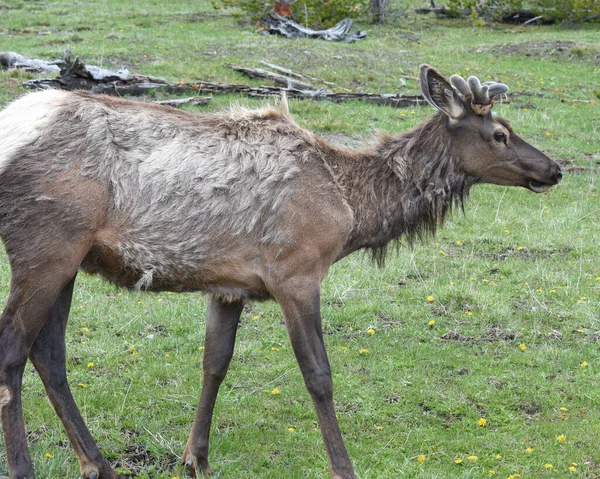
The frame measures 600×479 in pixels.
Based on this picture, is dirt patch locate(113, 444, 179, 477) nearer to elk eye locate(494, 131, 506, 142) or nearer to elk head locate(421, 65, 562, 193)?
elk head locate(421, 65, 562, 193)

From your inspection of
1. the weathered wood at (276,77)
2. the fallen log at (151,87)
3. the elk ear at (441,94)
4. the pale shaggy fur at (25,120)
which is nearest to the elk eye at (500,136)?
the elk ear at (441,94)

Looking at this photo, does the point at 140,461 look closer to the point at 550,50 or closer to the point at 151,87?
the point at 151,87

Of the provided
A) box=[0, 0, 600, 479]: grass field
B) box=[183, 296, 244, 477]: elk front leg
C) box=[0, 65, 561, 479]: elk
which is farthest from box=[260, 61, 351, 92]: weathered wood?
box=[183, 296, 244, 477]: elk front leg

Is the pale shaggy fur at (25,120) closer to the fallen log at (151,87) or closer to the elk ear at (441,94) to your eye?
the elk ear at (441,94)

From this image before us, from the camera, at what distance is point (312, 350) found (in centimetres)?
524

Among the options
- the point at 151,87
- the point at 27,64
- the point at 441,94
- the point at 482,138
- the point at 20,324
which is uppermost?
the point at 441,94

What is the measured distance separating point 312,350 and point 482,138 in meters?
2.10

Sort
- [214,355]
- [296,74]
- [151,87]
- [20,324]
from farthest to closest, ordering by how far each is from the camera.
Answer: [296,74] → [151,87] → [214,355] → [20,324]

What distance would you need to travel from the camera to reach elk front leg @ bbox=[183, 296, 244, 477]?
5609 millimetres

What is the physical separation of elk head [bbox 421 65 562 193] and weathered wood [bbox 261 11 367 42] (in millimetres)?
16560

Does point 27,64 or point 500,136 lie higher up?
point 500,136

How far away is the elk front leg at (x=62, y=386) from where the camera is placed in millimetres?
5180

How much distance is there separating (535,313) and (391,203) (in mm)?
2698

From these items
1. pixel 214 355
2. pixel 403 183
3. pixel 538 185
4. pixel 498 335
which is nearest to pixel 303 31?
pixel 498 335
